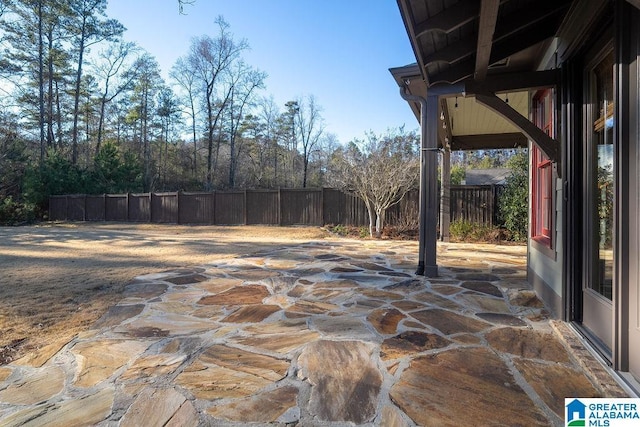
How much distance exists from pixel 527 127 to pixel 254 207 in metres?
11.3

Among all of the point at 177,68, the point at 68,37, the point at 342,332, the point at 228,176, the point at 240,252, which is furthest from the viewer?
the point at 228,176

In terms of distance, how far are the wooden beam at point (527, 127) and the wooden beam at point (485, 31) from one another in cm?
21

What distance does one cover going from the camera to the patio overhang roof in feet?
8.35

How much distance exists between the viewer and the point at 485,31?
2.28 metres

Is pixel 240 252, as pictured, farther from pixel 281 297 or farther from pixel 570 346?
pixel 570 346

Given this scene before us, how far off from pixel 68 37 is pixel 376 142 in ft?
71.9

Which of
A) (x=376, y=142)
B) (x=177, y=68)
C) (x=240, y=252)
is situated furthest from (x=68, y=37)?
(x=240, y=252)

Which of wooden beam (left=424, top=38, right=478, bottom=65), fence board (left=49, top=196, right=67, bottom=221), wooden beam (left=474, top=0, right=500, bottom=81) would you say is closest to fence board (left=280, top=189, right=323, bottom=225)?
wooden beam (left=424, top=38, right=478, bottom=65)

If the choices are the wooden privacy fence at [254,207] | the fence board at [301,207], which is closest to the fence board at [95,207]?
the wooden privacy fence at [254,207]

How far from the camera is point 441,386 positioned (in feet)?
5.59

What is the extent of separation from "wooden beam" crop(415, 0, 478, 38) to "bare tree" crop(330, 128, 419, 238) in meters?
6.63

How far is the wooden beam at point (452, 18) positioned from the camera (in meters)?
2.55

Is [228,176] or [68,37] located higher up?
[68,37]

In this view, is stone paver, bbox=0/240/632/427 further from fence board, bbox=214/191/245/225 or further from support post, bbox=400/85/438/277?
fence board, bbox=214/191/245/225
